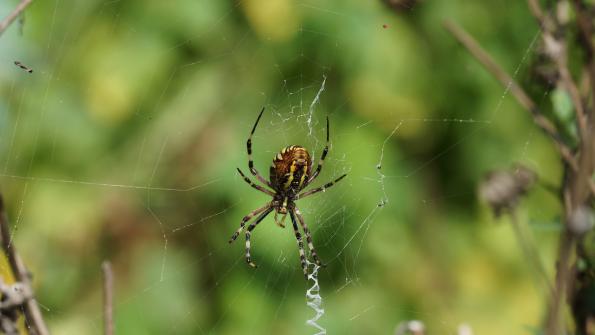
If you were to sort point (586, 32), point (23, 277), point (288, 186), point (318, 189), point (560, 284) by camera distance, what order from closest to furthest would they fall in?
point (560, 284)
point (23, 277)
point (586, 32)
point (288, 186)
point (318, 189)

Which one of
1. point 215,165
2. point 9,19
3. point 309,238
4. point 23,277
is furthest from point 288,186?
point 23,277

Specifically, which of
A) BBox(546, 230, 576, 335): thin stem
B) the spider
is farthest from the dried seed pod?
the spider

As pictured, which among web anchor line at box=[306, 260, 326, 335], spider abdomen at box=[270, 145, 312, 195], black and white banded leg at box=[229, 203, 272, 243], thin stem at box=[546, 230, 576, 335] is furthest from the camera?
black and white banded leg at box=[229, 203, 272, 243]

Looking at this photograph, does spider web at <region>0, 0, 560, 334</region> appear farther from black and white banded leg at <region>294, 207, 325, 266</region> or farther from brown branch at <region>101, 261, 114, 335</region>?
brown branch at <region>101, 261, 114, 335</region>

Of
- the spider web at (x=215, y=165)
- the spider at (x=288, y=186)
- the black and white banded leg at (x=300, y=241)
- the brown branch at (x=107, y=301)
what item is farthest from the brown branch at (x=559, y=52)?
the black and white banded leg at (x=300, y=241)

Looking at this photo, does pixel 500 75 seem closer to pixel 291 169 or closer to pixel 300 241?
pixel 291 169

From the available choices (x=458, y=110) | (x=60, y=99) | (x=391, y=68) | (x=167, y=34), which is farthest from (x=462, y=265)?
(x=60, y=99)
